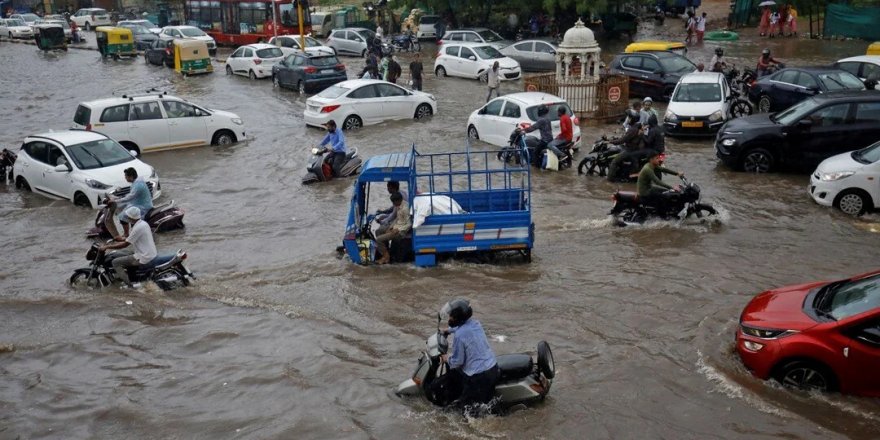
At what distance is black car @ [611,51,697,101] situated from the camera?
24328mm

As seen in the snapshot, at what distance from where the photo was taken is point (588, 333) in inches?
372

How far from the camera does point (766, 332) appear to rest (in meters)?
7.85

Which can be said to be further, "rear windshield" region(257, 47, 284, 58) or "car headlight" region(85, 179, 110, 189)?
"rear windshield" region(257, 47, 284, 58)

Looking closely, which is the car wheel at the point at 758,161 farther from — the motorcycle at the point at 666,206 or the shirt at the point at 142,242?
the shirt at the point at 142,242

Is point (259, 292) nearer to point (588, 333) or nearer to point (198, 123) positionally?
point (588, 333)

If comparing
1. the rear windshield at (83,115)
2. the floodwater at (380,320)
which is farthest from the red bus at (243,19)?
the floodwater at (380,320)

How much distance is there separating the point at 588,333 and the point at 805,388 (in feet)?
8.21

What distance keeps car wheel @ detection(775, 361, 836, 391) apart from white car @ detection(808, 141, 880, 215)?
6.81 m

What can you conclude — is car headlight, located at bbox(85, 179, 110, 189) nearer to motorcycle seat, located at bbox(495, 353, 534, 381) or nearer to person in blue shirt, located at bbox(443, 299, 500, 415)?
person in blue shirt, located at bbox(443, 299, 500, 415)

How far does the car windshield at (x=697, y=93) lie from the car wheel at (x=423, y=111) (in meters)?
7.29

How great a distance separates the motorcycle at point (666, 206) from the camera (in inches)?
507

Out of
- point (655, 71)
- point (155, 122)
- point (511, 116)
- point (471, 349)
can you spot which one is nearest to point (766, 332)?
point (471, 349)

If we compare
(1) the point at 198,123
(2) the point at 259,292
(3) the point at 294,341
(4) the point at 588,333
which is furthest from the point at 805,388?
(1) the point at 198,123

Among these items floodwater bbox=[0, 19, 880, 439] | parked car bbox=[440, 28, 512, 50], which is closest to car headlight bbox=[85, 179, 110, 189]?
floodwater bbox=[0, 19, 880, 439]
